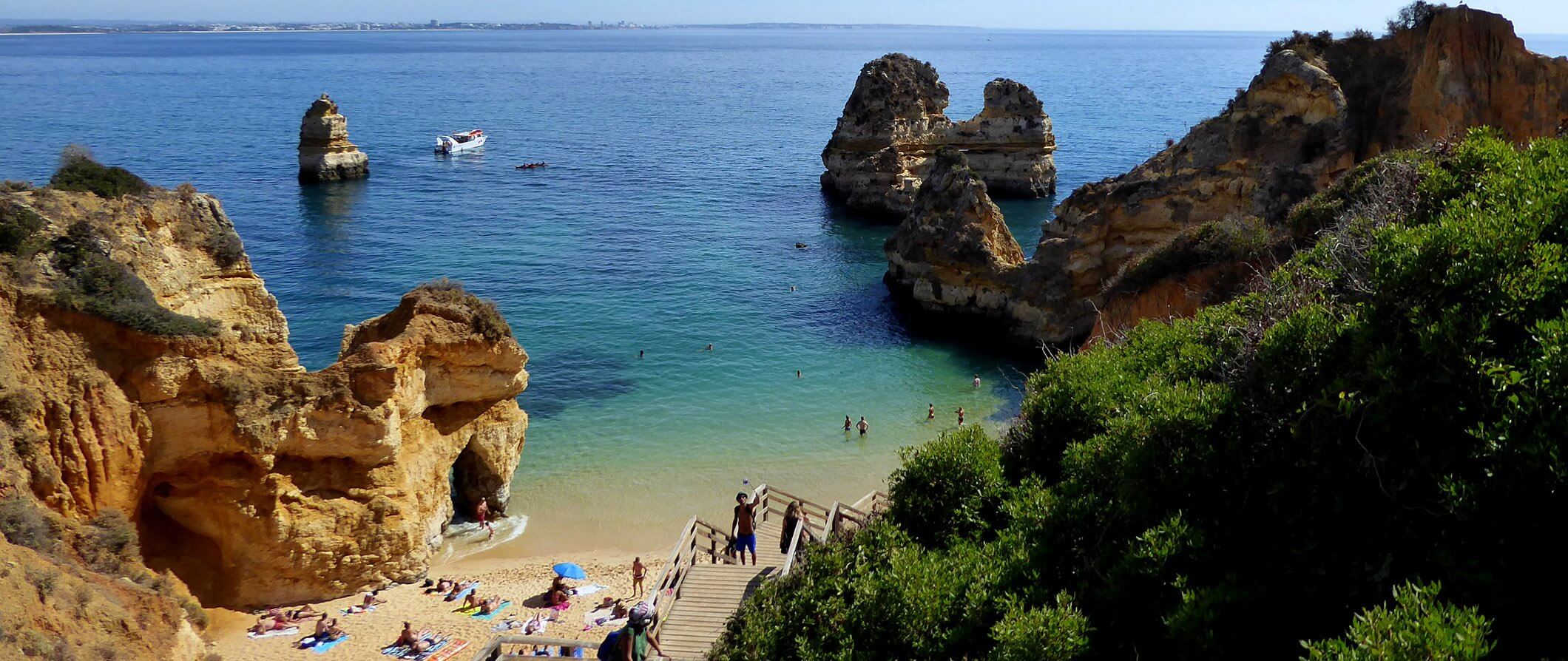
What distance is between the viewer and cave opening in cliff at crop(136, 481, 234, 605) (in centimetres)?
1962

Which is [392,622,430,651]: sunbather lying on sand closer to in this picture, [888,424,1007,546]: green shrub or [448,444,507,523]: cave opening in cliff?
[448,444,507,523]: cave opening in cliff

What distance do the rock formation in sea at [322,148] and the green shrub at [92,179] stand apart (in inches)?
2266

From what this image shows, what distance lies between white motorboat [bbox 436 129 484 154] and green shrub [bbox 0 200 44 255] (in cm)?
7836

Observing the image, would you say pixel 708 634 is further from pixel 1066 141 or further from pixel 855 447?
pixel 1066 141

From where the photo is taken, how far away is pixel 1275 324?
35.2ft

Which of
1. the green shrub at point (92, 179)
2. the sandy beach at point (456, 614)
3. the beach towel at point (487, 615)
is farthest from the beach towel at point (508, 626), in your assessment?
the green shrub at point (92, 179)

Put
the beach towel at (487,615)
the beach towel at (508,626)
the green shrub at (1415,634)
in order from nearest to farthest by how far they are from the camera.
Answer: the green shrub at (1415,634), the beach towel at (508,626), the beach towel at (487,615)

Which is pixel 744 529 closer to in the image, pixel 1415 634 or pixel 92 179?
pixel 1415 634

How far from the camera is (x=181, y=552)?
20.2 meters

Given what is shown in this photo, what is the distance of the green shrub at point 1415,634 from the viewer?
6.30 m

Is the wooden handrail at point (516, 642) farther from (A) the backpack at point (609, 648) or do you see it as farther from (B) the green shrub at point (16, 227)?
(B) the green shrub at point (16, 227)

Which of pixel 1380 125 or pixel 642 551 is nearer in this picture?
pixel 642 551

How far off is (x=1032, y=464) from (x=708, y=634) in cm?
571

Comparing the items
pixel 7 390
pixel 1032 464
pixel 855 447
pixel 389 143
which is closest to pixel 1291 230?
pixel 1032 464
